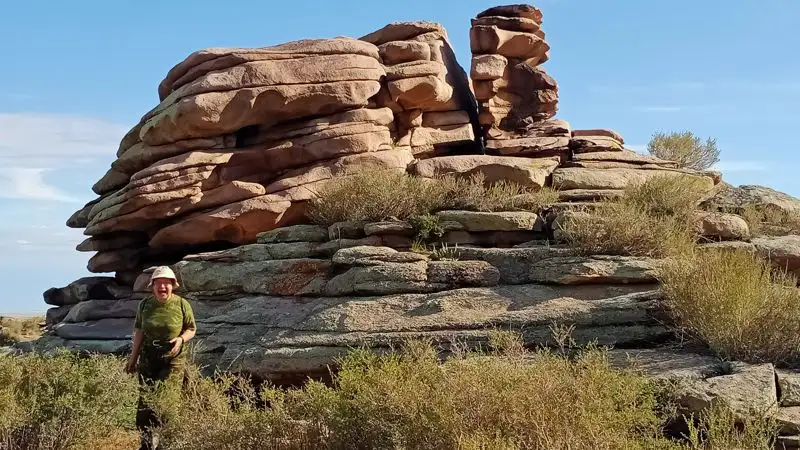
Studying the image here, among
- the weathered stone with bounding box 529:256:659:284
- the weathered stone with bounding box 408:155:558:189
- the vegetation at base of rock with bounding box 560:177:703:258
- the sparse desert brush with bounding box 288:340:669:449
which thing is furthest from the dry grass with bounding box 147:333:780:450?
the weathered stone with bounding box 408:155:558:189

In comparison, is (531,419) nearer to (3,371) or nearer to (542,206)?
(3,371)

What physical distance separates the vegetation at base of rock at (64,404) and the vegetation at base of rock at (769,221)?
1146cm

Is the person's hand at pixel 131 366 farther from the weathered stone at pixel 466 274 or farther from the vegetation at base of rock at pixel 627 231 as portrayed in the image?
the vegetation at base of rock at pixel 627 231

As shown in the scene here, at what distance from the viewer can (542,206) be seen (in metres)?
14.6

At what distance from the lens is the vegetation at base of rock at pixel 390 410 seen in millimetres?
6047

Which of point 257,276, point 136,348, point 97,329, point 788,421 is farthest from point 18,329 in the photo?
point 788,421

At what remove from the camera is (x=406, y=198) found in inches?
587

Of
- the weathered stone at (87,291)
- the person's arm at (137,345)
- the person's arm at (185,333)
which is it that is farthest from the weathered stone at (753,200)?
the weathered stone at (87,291)

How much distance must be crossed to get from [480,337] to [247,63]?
993 cm

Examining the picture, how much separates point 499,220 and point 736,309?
5203 millimetres

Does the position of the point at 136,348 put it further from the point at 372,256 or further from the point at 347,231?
the point at 347,231

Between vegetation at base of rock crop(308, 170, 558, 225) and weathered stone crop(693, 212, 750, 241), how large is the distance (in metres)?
2.86

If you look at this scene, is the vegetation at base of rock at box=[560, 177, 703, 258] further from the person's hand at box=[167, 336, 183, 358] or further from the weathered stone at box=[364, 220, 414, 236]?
the person's hand at box=[167, 336, 183, 358]

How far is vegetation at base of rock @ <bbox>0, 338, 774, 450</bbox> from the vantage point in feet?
19.8
